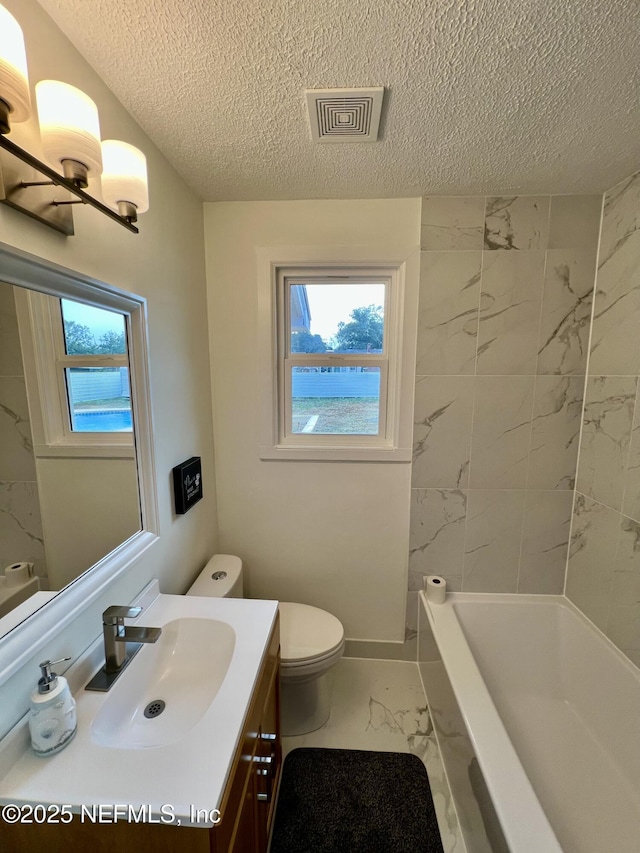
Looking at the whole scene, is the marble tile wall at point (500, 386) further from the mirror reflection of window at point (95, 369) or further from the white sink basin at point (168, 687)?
the mirror reflection of window at point (95, 369)

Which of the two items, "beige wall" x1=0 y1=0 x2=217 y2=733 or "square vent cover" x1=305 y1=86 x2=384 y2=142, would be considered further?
"square vent cover" x1=305 y1=86 x2=384 y2=142

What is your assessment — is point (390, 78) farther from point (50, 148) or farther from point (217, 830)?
point (217, 830)

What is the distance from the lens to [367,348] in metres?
1.83

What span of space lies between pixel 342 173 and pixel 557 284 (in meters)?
1.10

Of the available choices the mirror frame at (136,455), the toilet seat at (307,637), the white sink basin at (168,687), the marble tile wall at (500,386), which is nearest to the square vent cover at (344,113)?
the marble tile wall at (500,386)

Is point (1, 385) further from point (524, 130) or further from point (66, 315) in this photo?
point (524, 130)

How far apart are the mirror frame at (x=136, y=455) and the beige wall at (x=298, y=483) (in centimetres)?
61

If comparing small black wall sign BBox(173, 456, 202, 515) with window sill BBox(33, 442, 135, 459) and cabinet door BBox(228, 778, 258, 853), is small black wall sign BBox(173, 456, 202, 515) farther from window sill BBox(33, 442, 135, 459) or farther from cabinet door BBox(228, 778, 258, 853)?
cabinet door BBox(228, 778, 258, 853)

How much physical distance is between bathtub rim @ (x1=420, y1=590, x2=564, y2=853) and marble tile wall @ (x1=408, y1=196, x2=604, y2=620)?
15.5 inches

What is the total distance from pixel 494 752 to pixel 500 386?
1.40 m

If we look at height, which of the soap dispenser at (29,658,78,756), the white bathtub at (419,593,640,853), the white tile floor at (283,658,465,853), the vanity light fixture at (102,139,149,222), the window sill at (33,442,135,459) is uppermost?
the vanity light fixture at (102,139,149,222)

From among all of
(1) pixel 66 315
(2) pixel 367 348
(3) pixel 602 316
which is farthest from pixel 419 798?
(3) pixel 602 316

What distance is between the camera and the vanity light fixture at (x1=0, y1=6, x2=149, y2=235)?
1.93 feet

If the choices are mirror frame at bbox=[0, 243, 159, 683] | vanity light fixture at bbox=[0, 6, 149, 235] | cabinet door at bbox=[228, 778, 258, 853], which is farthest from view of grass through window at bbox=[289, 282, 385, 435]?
cabinet door at bbox=[228, 778, 258, 853]
